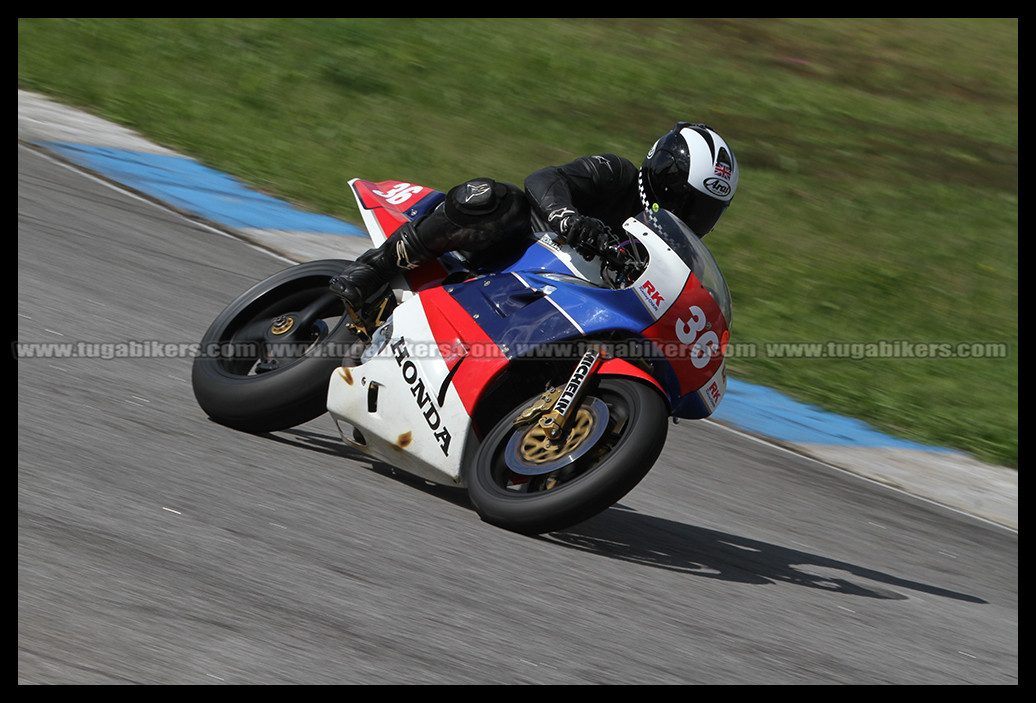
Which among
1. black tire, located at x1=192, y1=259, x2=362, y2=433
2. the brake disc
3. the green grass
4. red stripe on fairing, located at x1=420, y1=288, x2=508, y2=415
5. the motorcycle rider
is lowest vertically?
the green grass

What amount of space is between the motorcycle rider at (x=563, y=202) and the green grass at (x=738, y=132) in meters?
4.40

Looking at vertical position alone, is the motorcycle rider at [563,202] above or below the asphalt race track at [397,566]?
above

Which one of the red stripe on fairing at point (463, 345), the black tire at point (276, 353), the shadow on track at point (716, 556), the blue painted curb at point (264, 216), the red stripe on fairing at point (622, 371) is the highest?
the red stripe on fairing at point (622, 371)

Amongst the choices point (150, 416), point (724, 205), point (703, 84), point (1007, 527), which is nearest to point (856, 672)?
point (724, 205)

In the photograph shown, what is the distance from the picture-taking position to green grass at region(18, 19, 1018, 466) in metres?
11.0

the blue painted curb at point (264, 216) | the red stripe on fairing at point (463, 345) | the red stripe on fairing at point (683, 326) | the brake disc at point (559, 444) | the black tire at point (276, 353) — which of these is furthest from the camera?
the blue painted curb at point (264, 216)

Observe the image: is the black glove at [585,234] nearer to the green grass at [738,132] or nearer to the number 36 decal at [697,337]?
the number 36 decal at [697,337]

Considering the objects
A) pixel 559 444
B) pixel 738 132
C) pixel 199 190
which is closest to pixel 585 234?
pixel 559 444

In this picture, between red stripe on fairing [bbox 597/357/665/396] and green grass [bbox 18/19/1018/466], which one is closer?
red stripe on fairing [bbox 597/357/665/396]

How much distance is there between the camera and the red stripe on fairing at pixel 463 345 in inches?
189

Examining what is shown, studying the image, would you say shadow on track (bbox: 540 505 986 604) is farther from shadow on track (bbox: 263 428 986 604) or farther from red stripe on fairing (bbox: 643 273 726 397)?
red stripe on fairing (bbox: 643 273 726 397)

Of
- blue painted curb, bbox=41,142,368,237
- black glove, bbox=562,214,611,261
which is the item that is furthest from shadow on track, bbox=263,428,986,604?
blue painted curb, bbox=41,142,368,237

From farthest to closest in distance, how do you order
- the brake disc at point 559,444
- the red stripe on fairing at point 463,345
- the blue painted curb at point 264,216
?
the blue painted curb at point 264,216
the red stripe on fairing at point 463,345
the brake disc at point 559,444

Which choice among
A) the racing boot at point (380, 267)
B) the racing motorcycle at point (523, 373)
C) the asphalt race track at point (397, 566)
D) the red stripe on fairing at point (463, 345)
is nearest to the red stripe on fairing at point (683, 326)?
the racing motorcycle at point (523, 373)
